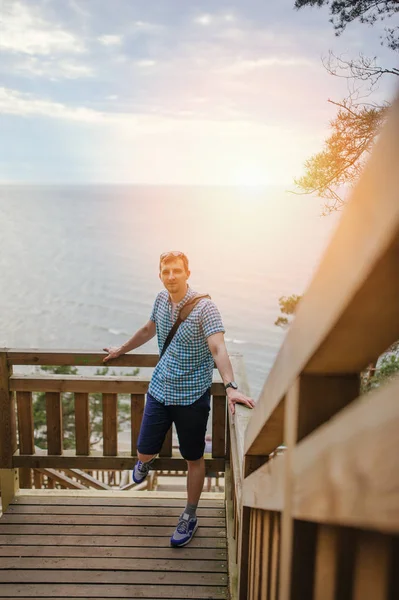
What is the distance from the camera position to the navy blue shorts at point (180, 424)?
8.75ft

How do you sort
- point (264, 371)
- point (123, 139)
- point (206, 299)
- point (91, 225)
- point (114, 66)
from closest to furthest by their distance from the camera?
point (206, 299), point (264, 371), point (114, 66), point (91, 225), point (123, 139)

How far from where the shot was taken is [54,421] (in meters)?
3.30

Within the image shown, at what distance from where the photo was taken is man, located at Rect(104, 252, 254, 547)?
2.56m

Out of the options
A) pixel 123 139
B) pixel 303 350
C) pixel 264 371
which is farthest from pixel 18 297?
pixel 123 139

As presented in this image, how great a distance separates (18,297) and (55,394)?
52.3 m

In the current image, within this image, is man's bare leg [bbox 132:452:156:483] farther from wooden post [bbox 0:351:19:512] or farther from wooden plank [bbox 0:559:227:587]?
wooden post [bbox 0:351:19:512]

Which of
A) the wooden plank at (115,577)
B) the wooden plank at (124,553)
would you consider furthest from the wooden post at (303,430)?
the wooden plank at (124,553)

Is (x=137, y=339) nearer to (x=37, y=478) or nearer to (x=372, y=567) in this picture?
(x=372, y=567)

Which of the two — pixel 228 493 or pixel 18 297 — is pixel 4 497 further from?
pixel 18 297

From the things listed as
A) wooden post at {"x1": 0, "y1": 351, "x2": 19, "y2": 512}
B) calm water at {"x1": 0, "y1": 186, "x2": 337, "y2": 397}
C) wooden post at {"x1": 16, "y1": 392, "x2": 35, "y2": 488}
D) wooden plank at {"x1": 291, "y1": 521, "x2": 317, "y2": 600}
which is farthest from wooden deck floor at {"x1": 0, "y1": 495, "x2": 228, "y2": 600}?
calm water at {"x1": 0, "y1": 186, "x2": 337, "y2": 397}

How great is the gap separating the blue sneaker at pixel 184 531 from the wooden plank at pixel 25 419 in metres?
1.18

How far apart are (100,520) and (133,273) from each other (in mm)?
56456

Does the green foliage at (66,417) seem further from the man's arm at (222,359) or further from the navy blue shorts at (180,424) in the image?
the man's arm at (222,359)

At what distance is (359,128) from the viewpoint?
429cm
